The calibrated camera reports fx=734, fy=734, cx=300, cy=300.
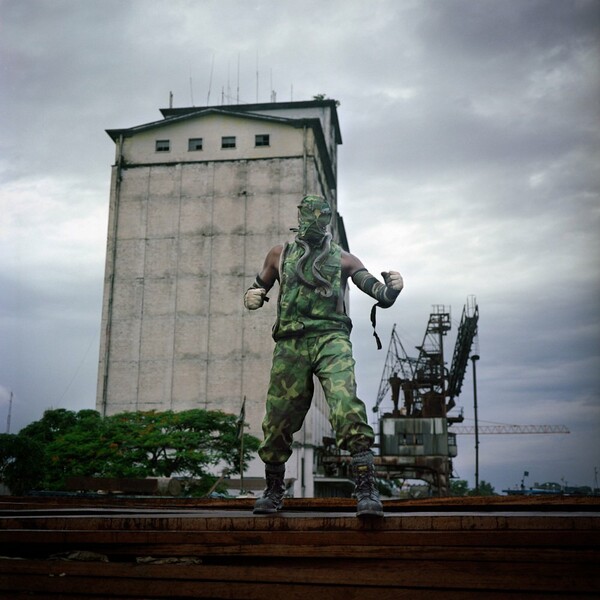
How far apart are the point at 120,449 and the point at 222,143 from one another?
28321 millimetres

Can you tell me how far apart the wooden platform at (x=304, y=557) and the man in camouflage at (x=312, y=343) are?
1162 millimetres

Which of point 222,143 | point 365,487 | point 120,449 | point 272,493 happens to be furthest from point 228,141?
point 365,487

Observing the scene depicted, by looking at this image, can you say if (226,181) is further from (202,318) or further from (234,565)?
(234,565)

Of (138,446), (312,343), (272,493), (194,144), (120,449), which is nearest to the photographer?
(272,493)

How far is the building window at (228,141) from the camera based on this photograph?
54.0 meters

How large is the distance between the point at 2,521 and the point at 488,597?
2.96 metres

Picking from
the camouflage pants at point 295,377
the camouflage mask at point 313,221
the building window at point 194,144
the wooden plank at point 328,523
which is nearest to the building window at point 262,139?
the building window at point 194,144

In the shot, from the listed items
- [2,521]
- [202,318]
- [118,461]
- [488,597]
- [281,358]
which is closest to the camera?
[488,597]

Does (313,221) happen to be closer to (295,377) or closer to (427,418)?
(295,377)

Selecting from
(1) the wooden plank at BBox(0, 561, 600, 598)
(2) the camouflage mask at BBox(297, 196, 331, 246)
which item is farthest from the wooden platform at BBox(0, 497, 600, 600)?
(2) the camouflage mask at BBox(297, 196, 331, 246)

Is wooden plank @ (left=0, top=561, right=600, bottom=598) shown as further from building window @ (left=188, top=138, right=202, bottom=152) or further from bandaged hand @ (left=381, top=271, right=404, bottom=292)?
building window @ (left=188, top=138, right=202, bottom=152)

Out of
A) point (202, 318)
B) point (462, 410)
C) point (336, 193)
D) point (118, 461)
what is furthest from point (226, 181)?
point (462, 410)

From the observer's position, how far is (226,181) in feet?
175

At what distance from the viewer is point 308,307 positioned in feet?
19.2
